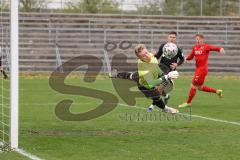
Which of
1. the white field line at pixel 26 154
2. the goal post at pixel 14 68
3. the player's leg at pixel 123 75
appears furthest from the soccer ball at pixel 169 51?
the white field line at pixel 26 154

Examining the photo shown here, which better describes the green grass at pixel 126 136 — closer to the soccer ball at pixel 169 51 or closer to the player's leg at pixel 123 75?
the player's leg at pixel 123 75

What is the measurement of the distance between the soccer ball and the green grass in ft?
5.29

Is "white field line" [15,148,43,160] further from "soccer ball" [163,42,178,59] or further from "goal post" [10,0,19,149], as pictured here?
"soccer ball" [163,42,178,59]

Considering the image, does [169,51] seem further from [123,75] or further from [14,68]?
[14,68]

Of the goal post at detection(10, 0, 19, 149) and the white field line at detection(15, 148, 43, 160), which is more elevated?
the goal post at detection(10, 0, 19, 149)

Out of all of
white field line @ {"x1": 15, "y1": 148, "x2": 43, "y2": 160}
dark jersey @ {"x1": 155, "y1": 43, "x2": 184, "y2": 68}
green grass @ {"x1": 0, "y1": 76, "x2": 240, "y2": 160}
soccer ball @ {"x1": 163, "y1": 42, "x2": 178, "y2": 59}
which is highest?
soccer ball @ {"x1": 163, "y1": 42, "x2": 178, "y2": 59}

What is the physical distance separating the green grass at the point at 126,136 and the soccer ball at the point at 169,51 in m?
1.61

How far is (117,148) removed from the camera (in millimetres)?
9938

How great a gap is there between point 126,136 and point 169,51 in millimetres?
6439

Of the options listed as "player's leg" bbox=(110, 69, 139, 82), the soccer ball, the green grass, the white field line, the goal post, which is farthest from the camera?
the soccer ball

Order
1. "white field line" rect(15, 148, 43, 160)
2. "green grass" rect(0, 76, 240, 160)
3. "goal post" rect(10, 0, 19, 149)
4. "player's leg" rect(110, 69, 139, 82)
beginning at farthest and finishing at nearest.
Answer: "player's leg" rect(110, 69, 139, 82) < "goal post" rect(10, 0, 19, 149) < "green grass" rect(0, 76, 240, 160) < "white field line" rect(15, 148, 43, 160)

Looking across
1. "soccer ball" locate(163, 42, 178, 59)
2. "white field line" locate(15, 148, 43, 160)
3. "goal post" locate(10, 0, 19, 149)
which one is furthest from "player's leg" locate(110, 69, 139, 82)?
"soccer ball" locate(163, 42, 178, 59)

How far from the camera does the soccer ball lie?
17.5 metres

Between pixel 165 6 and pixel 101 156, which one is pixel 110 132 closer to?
pixel 101 156
